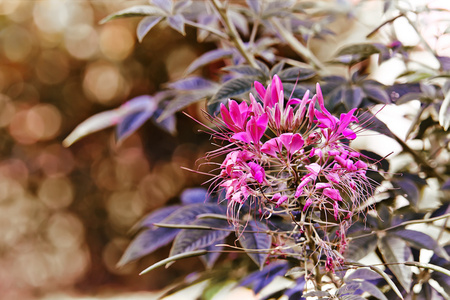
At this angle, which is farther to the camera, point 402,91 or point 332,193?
point 402,91

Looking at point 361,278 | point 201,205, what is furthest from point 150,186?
point 361,278

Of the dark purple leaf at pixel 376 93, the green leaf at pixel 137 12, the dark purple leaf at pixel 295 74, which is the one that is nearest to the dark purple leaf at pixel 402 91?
the dark purple leaf at pixel 376 93

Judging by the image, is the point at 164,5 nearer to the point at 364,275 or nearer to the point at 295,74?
the point at 295,74

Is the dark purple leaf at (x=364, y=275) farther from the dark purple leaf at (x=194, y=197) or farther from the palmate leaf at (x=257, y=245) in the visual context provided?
the dark purple leaf at (x=194, y=197)

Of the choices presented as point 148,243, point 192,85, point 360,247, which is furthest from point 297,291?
point 192,85

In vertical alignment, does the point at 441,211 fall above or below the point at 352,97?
below

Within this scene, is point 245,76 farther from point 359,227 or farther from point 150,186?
point 150,186
